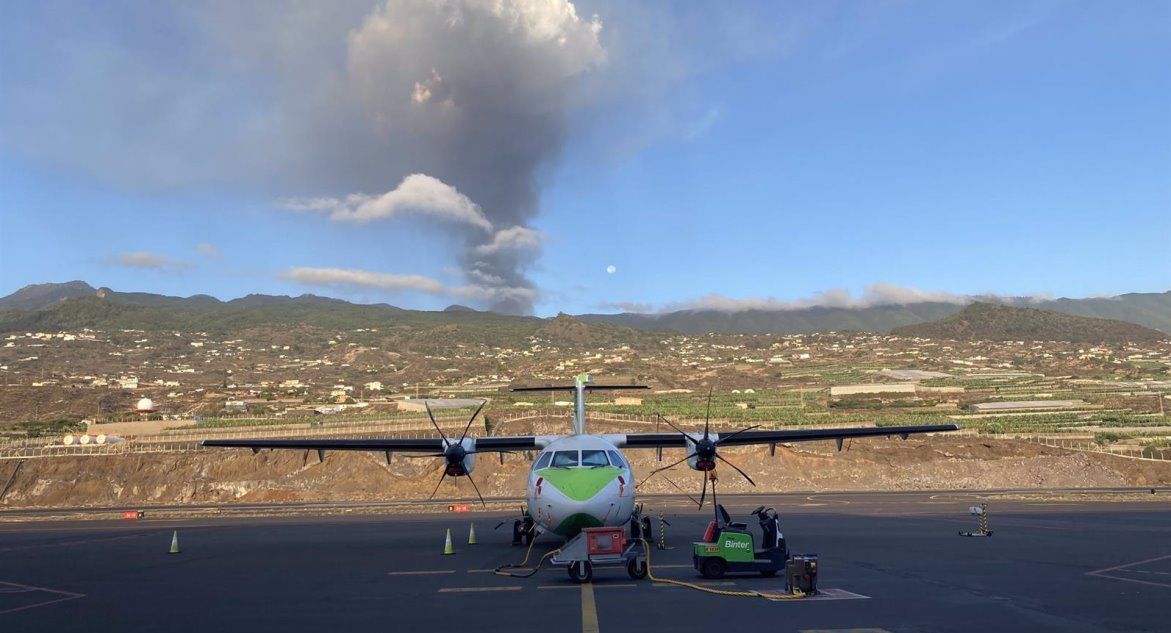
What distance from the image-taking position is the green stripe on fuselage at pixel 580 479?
18.2 meters

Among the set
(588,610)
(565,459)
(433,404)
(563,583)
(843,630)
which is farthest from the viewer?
(433,404)

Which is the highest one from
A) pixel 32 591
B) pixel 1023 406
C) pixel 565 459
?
pixel 565 459

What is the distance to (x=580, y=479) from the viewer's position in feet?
61.0

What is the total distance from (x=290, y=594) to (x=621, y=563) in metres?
6.72

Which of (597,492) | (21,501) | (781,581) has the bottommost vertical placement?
(21,501)

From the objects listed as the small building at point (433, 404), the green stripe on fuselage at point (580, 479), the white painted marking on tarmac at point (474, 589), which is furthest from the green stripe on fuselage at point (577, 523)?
the small building at point (433, 404)

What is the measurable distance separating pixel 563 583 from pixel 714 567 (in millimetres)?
3222

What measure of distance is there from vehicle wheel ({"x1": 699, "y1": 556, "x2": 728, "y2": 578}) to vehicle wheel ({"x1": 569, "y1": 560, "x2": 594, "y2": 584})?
98.3 inches

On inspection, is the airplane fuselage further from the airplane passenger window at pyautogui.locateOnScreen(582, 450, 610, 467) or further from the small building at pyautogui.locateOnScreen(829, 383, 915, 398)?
the small building at pyautogui.locateOnScreen(829, 383, 915, 398)

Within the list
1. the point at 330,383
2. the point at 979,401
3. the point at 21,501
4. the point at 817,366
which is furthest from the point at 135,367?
the point at 979,401

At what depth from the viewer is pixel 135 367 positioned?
17288cm

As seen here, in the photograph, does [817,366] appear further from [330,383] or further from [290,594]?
[290,594]

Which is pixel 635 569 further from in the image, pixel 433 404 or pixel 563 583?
pixel 433 404

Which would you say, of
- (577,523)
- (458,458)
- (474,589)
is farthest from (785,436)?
(474,589)
